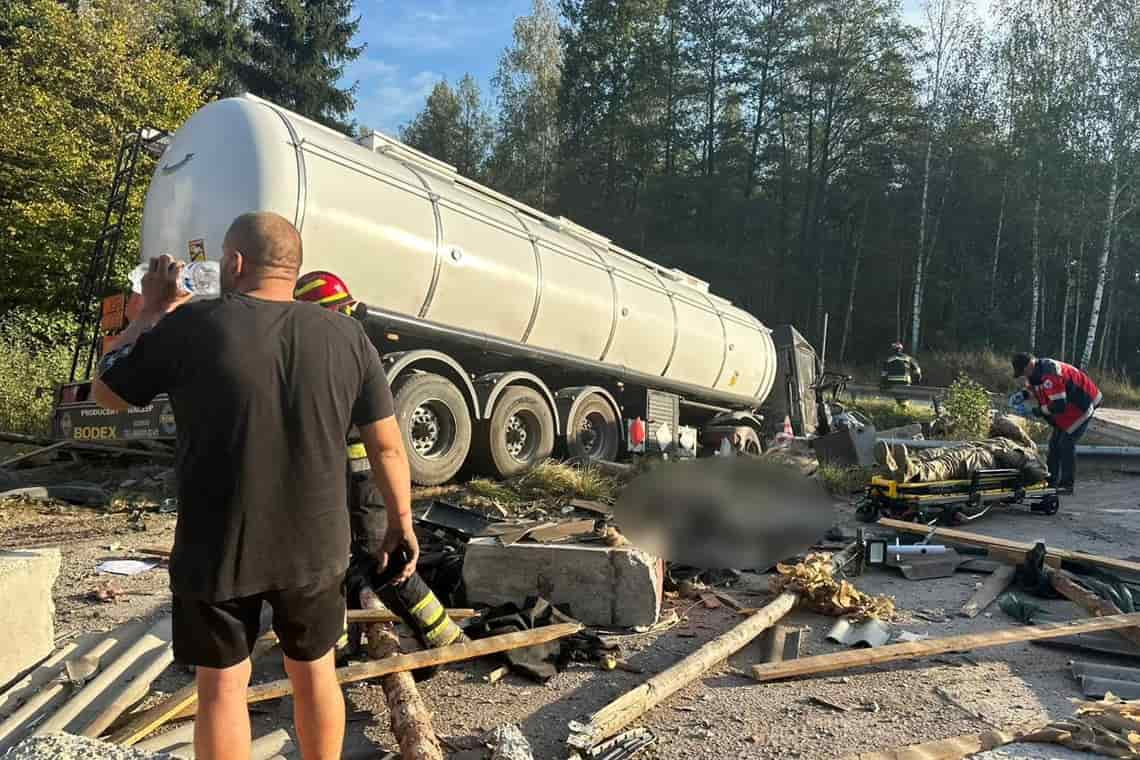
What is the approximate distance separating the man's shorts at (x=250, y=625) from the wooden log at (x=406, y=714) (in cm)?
57

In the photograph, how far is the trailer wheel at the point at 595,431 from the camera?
8367 mm

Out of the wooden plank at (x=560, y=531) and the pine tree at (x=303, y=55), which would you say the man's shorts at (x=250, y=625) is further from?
the pine tree at (x=303, y=55)

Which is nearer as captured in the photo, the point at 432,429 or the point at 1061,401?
the point at 432,429

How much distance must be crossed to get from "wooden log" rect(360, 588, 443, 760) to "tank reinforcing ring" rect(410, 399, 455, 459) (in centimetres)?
360

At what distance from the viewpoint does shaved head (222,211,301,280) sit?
6.42ft

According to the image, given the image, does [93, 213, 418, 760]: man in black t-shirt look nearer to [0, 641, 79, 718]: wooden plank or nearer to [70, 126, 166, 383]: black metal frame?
[0, 641, 79, 718]: wooden plank

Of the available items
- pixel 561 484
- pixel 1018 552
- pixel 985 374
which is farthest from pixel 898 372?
pixel 1018 552

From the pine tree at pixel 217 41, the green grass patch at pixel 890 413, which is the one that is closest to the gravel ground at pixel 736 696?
the green grass patch at pixel 890 413

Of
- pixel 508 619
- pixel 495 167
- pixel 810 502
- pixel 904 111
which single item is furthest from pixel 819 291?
pixel 508 619

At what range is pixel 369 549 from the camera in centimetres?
323

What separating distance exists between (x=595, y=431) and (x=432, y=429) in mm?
2606

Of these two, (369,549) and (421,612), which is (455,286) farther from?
(421,612)

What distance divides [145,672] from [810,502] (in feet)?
13.7

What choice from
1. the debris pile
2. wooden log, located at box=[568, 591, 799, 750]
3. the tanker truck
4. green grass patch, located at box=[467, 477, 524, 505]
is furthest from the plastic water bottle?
green grass patch, located at box=[467, 477, 524, 505]
